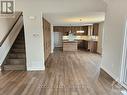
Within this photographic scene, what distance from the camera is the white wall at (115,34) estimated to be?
3.35 m

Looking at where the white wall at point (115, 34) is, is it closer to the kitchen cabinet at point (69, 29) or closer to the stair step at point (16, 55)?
the stair step at point (16, 55)

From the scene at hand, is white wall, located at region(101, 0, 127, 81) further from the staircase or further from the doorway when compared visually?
the staircase

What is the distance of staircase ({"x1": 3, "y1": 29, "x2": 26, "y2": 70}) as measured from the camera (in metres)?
5.02

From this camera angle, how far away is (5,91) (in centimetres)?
321

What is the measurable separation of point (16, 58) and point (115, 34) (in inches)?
160

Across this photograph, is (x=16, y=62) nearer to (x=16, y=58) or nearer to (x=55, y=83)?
(x=16, y=58)

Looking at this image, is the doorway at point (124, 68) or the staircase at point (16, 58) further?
the staircase at point (16, 58)

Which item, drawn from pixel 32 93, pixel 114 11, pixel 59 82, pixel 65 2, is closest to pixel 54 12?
pixel 65 2

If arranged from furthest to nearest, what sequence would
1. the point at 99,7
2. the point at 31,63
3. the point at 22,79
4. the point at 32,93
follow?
the point at 31,63 → the point at 99,7 → the point at 22,79 → the point at 32,93

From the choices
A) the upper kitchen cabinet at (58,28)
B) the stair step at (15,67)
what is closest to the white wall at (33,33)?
the stair step at (15,67)

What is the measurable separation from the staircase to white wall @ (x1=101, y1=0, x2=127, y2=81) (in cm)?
327

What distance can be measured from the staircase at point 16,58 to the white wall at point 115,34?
327cm

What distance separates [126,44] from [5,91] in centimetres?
336

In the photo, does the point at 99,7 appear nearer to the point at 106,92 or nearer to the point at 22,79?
the point at 106,92
